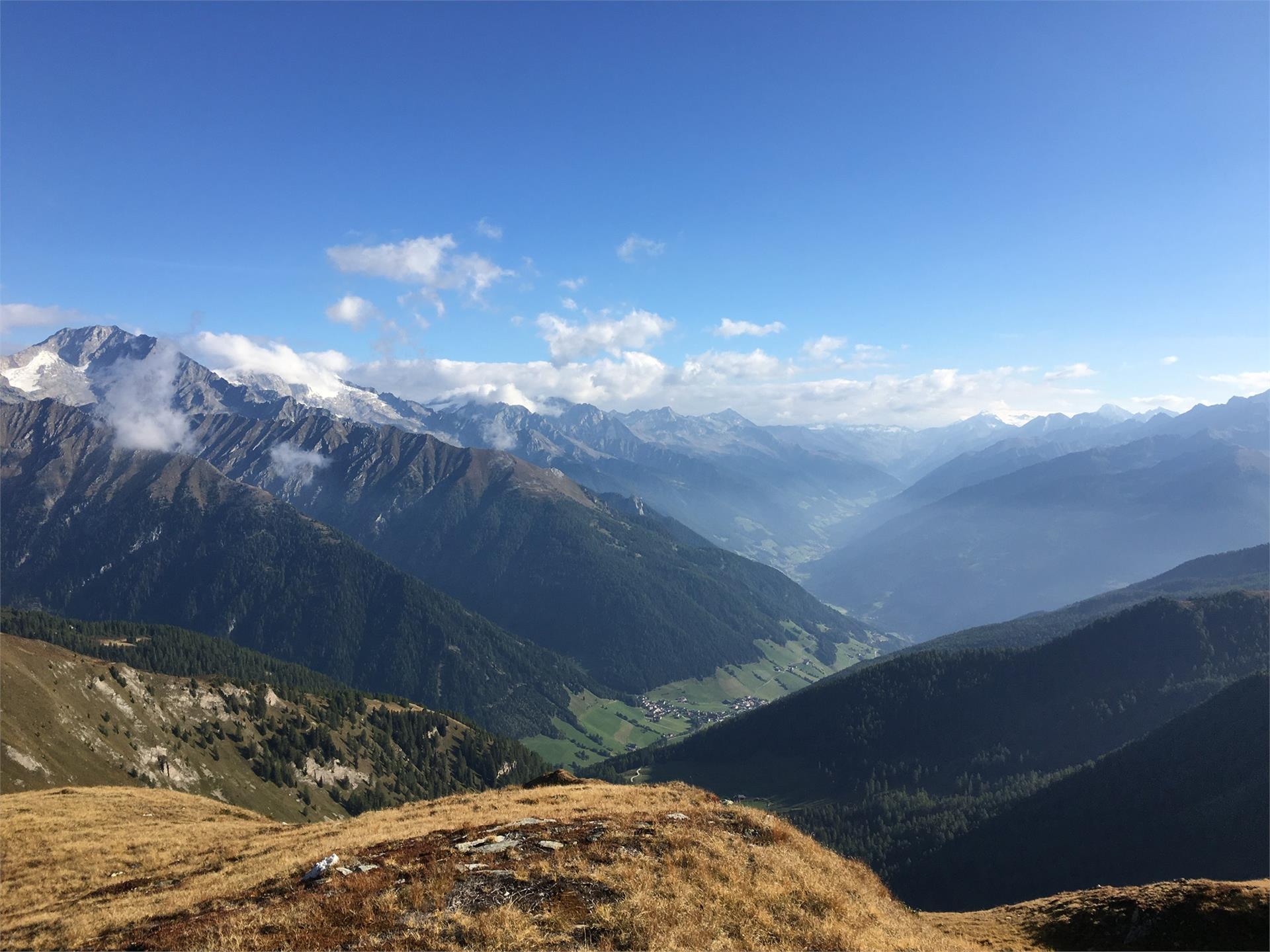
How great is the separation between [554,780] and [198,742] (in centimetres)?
14944

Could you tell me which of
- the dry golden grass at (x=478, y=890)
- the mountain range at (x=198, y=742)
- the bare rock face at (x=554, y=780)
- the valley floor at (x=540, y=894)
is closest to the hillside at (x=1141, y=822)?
the mountain range at (x=198, y=742)

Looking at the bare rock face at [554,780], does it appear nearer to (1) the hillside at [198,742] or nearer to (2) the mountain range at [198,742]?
(2) the mountain range at [198,742]

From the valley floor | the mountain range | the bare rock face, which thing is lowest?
the mountain range

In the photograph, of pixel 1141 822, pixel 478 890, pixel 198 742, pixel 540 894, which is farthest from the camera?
pixel 1141 822

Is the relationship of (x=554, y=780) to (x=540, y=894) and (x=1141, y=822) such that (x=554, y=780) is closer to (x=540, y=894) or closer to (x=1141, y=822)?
(x=540, y=894)

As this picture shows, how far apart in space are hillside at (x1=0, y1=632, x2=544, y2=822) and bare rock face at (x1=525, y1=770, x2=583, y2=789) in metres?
108

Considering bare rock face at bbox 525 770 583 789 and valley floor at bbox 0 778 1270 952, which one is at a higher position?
valley floor at bbox 0 778 1270 952

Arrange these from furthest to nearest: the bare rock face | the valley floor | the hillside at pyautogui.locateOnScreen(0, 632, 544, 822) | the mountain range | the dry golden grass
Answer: the mountain range, the hillside at pyautogui.locateOnScreen(0, 632, 544, 822), the bare rock face, the valley floor, the dry golden grass

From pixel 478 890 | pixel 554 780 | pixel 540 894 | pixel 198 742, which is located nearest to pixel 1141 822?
pixel 554 780

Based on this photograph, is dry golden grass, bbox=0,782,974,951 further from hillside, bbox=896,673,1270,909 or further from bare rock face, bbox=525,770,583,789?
hillside, bbox=896,673,1270,909

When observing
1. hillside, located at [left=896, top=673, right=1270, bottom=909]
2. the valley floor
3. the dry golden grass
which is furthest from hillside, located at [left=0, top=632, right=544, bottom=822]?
hillside, located at [left=896, top=673, right=1270, bottom=909]

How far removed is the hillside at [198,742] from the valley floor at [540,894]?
109754 millimetres

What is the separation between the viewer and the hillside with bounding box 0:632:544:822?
125375 millimetres

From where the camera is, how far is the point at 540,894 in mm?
21938
